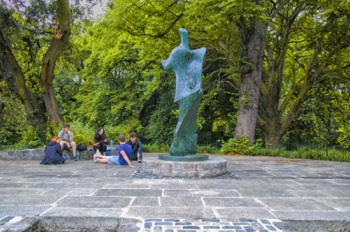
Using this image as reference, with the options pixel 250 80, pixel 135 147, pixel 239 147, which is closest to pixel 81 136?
pixel 135 147

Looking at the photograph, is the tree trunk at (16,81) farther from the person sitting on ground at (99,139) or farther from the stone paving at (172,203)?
the stone paving at (172,203)

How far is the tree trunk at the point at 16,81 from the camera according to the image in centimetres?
1578

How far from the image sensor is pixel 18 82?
16.1 meters

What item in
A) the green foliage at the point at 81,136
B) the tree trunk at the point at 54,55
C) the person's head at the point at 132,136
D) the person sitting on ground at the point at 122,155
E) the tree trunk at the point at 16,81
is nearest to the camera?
the person sitting on ground at the point at 122,155

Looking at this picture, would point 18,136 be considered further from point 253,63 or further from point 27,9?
point 253,63

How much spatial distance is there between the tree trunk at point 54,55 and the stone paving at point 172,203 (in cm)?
911

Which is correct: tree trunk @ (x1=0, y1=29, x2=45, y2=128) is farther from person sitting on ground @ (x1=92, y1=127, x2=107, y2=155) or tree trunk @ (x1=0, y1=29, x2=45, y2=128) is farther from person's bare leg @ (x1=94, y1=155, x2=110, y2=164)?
person's bare leg @ (x1=94, y1=155, x2=110, y2=164)

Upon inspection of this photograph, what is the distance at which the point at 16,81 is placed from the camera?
16078 mm

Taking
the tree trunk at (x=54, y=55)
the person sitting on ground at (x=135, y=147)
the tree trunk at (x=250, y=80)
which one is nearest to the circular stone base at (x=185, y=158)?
the person sitting on ground at (x=135, y=147)

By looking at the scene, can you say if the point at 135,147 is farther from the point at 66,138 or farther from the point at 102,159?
the point at 66,138

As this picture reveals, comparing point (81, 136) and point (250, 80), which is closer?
point (81, 136)

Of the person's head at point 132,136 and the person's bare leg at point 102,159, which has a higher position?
the person's head at point 132,136

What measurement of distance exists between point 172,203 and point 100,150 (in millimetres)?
7694

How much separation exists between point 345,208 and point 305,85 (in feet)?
44.5
